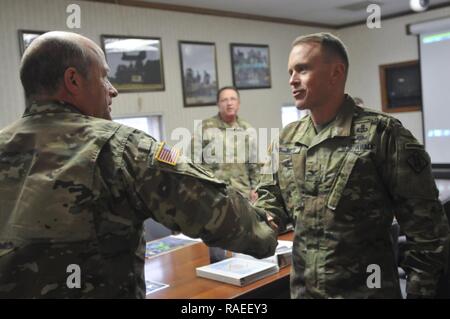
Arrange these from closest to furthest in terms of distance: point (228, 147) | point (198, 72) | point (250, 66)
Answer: point (228, 147), point (198, 72), point (250, 66)

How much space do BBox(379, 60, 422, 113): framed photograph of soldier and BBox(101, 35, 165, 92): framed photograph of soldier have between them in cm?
357

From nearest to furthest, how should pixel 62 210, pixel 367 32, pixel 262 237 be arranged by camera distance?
pixel 62 210 → pixel 262 237 → pixel 367 32

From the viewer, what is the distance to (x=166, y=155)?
1.06 m

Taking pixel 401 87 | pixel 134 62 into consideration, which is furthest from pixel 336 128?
pixel 401 87

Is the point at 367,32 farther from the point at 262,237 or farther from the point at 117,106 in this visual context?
the point at 262,237

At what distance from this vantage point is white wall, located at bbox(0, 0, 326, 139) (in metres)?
3.88

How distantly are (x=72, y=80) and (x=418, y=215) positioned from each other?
3.65 feet

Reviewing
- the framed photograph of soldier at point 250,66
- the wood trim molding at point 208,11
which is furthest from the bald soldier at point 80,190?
the framed photograph of soldier at point 250,66

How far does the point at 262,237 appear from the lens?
128 centimetres

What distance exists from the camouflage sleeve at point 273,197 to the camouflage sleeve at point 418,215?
43 cm

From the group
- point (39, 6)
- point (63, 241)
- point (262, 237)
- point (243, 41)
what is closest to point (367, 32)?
point (243, 41)

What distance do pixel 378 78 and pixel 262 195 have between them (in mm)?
5538

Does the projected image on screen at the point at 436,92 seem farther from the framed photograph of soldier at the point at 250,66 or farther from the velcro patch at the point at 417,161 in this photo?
the velcro patch at the point at 417,161

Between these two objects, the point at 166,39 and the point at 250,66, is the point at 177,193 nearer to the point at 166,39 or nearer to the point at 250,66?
the point at 166,39
